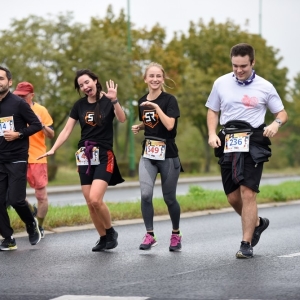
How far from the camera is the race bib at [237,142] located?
866 cm

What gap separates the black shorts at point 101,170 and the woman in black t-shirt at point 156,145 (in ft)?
1.01

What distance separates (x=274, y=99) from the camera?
28.9 ft

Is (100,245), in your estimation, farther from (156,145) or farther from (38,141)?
(38,141)

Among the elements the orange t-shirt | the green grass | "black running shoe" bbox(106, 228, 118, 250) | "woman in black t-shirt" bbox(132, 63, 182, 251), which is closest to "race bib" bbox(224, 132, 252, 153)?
"woman in black t-shirt" bbox(132, 63, 182, 251)

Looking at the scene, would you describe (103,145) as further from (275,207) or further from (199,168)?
(199,168)

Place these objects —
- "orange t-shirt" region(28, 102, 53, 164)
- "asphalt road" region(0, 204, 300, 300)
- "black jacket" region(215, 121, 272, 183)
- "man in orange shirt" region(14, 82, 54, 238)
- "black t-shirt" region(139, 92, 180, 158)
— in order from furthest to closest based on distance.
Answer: "orange t-shirt" region(28, 102, 53, 164) → "man in orange shirt" region(14, 82, 54, 238) → "black t-shirt" region(139, 92, 180, 158) → "black jacket" region(215, 121, 272, 183) → "asphalt road" region(0, 204, 300, 300)

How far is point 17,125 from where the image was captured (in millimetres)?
9750

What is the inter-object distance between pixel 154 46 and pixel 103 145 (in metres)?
37.4

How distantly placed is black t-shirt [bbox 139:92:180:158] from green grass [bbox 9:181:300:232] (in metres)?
2.93

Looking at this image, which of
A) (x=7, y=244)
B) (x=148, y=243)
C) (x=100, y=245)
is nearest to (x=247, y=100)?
(x=148, y=243)

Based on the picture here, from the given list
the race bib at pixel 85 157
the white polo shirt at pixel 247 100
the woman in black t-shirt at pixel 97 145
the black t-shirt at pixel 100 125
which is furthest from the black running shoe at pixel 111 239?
the white polo shirt at pixel 247 100

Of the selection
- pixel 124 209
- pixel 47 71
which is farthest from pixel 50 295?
pixel 47 71

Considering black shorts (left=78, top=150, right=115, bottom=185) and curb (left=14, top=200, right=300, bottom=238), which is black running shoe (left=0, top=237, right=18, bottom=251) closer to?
black shorts (left=78, top=150, right=115, bottom=185)

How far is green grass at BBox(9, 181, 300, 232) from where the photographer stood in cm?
1225
